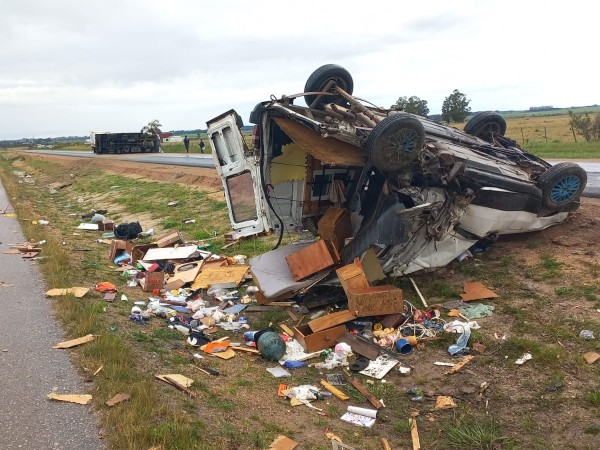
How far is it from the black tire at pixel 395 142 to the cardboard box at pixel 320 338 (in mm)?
1940

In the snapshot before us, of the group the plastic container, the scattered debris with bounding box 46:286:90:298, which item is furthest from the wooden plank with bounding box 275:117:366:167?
the scattered debris with bounding box 46:286:90:298

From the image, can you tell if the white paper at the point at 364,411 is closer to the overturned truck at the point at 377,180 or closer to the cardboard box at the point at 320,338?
the cardboard box at the point at 320,338

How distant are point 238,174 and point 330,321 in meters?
2.42

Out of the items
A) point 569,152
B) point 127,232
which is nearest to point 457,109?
point 569,152

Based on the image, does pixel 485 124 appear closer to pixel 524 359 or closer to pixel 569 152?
pixel 524 359

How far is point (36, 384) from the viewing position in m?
4.07

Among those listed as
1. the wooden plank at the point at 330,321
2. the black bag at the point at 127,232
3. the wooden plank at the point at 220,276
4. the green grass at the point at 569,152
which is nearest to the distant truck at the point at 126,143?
the green grass at the point at 569,152

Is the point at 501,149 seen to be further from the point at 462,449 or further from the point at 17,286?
the point at 17,286

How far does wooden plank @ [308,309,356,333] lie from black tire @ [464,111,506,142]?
177 inches

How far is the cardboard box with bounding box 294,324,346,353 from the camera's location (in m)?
5.55

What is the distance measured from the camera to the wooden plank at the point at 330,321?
224 inches

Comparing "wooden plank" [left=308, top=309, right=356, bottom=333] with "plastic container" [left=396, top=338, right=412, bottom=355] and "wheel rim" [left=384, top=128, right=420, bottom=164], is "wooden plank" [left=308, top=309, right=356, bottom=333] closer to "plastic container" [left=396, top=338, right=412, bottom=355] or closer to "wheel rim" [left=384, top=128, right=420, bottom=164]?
→ "plastic container" [left=396, top=338, right=412, bottom=355]

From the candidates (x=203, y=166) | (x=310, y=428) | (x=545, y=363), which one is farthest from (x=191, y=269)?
(x=203, y=166)

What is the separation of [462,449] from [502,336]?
A: 73.6 inches
